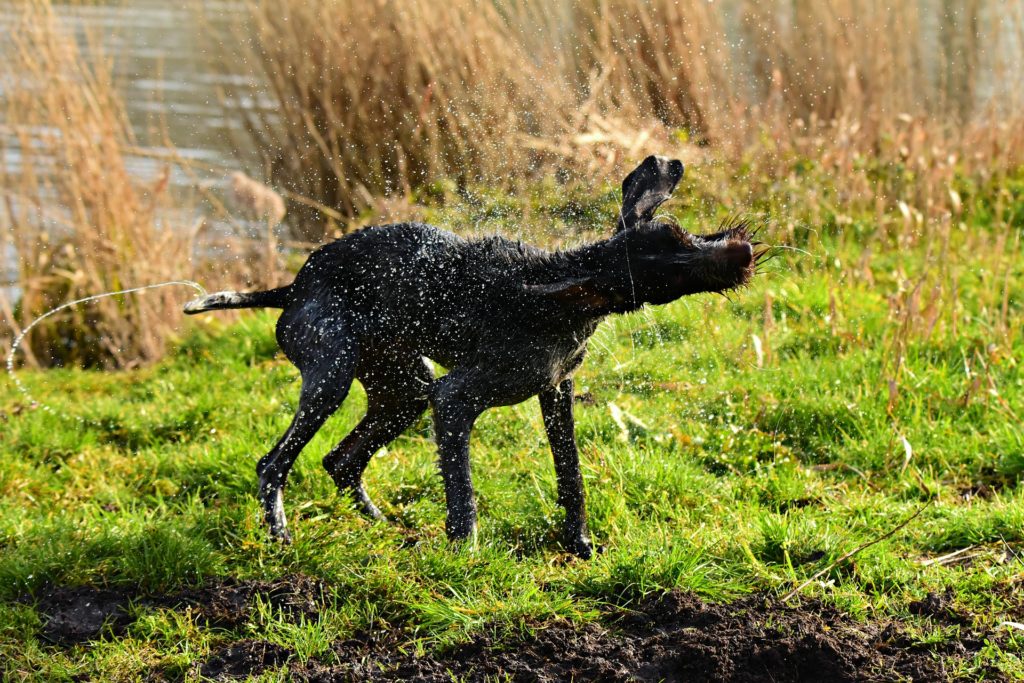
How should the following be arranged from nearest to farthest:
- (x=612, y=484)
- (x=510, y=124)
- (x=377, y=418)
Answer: (x=377, y=418)
(x=612, y=484)
(x=510, y=124)

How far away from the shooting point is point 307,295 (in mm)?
4184

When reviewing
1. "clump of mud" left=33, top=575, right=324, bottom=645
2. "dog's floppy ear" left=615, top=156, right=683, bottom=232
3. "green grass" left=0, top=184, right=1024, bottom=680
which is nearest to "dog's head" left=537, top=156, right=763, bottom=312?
"dog's floppy ear" left=615, top=156, right=683, bottom=232

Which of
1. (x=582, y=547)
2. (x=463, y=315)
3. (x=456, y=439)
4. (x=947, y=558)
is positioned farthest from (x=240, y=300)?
(x=947, y=558)

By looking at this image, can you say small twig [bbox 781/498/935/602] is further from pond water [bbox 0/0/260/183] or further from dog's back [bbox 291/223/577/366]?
pond water [bbox 0/0/260/183]

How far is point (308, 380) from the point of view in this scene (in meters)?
4.08

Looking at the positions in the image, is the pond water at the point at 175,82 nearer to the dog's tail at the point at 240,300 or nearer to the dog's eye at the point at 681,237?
the dog's tail at the point at 240,300

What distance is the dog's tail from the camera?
168 inches

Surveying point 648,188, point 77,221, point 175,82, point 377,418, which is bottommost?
point 175,82

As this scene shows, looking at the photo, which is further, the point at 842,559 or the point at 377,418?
the point at 377,418

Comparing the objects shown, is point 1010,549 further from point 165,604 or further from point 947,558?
point 165,604

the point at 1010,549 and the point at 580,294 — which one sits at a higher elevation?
the point at 580,294

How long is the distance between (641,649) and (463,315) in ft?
4.22

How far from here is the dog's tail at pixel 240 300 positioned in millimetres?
4258

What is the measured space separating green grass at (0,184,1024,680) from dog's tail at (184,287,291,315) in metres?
0.86
